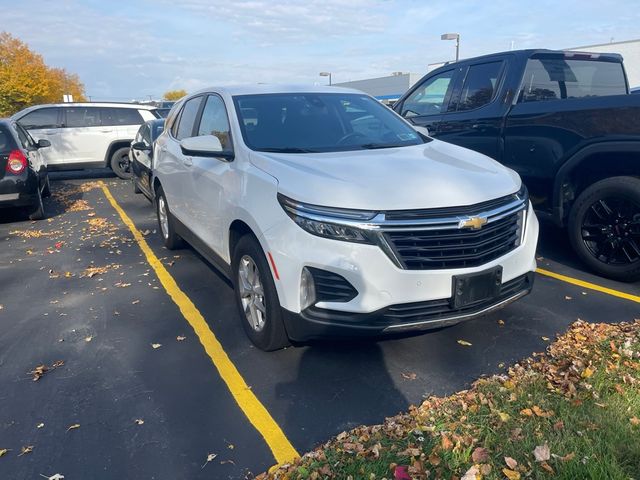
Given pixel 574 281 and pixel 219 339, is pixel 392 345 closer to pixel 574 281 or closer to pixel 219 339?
pixel 219 339

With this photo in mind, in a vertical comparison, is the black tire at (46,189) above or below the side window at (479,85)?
below

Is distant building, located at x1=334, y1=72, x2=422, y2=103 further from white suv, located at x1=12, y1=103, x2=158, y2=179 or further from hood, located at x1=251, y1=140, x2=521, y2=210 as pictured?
hood, located at x1=251, y1=140, x2=521, y2=210

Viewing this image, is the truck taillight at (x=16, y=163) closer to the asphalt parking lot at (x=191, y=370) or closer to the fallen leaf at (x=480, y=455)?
the asphalt parking lot at (x=191, y=370)

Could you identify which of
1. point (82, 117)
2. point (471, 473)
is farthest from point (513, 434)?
point (82, 117)

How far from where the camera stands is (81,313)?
4.67 metres

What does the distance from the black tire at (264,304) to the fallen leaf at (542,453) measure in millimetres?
1662

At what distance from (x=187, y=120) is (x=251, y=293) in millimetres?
2653

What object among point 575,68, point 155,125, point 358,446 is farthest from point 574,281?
point 155,125

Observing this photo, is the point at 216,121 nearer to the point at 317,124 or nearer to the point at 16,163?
the point at 317,124

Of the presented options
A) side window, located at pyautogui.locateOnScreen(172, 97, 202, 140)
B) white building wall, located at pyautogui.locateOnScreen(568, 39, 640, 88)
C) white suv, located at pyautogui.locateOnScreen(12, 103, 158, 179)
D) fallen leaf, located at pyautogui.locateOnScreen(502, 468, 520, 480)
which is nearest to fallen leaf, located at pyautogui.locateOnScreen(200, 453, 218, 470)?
fallen leaf, located at pyautogui.locateOnScreen(502, 468, 520, 480)

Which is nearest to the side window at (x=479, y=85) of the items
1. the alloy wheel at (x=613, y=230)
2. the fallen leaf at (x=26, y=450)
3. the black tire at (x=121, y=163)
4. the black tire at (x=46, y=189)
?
the alloy wheel at (x=613, y=230)

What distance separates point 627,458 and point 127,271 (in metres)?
4.93

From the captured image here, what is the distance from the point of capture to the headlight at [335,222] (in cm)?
312

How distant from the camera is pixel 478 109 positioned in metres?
6.04
